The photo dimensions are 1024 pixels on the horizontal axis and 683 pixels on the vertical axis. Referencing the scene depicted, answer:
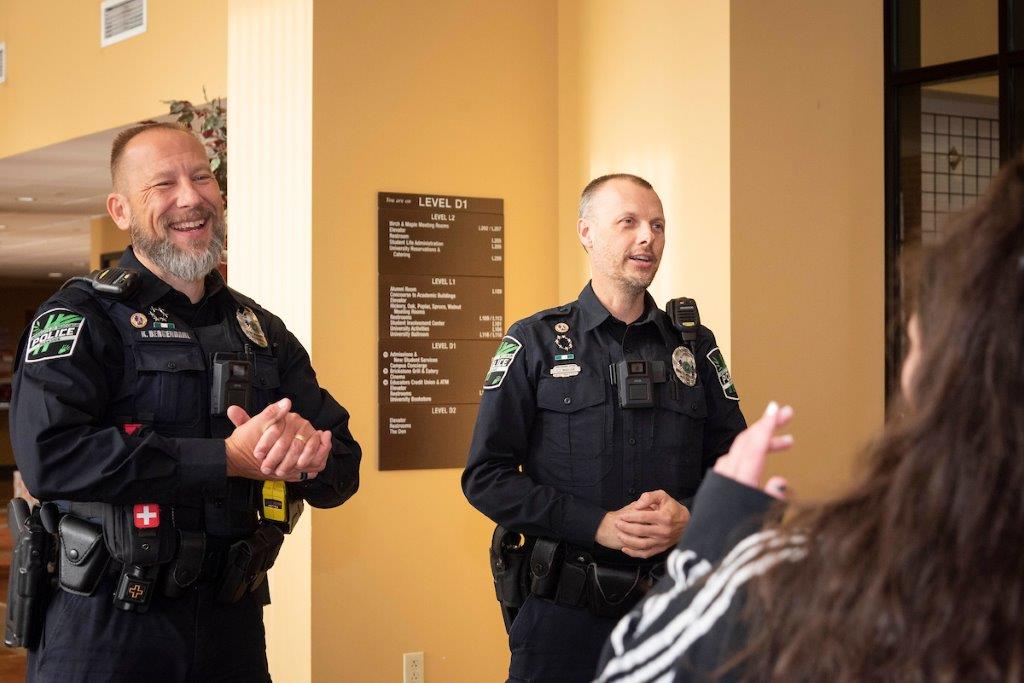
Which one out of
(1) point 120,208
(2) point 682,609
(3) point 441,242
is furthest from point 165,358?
(3) point 441,242

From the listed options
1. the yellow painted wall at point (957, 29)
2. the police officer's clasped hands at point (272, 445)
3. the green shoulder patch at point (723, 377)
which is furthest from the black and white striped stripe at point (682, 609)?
the yellow painted wall at point (957, 29)

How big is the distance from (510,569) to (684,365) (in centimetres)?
62

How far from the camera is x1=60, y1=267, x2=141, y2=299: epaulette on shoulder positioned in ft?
7.50

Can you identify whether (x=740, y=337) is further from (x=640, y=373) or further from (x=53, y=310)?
(x=53, y=310)

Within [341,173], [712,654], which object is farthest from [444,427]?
[712,654]

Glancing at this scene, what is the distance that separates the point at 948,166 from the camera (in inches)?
150

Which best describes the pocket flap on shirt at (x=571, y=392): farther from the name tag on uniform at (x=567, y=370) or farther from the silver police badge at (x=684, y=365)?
the silver police badge at (x=684, y=365)

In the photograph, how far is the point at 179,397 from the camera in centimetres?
230

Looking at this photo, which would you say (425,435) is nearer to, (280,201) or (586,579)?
(280,201)

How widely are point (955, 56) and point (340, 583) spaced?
8.65 feet

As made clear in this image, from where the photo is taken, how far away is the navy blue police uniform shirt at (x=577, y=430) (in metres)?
2.59

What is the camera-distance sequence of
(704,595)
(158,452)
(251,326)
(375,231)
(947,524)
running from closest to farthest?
(947,524)
(704,595)
(158,452)
(251,326)
(375,231)

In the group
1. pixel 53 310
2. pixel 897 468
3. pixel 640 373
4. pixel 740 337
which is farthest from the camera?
pixel 740 337

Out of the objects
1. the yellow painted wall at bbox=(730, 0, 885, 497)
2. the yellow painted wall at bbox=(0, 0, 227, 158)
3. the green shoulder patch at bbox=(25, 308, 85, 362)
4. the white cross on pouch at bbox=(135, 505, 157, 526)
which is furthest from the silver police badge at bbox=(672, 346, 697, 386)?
the yellow painted wall at bbox=(0, 0, 227, 158)
